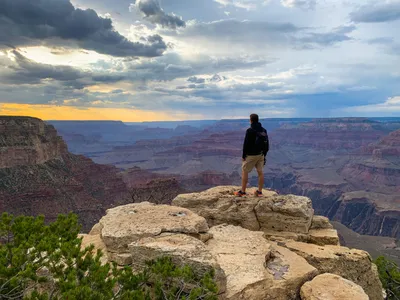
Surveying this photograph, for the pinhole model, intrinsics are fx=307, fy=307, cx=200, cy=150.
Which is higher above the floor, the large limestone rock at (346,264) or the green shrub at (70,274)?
the green shrub at (70,274)

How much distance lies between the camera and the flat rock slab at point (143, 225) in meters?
6.47

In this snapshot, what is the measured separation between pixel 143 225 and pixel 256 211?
427 centimetres

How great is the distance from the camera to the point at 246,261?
21.9 ft

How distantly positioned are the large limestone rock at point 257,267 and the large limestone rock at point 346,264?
567mm

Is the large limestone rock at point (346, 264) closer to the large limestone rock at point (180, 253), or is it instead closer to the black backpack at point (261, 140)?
the black backpack at point (261, 140)

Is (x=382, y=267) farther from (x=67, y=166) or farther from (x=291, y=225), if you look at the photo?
(x=67, y=166)

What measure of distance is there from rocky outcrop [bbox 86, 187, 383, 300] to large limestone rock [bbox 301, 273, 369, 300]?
106 millimetres

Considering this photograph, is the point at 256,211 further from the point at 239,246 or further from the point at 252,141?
the point at 239,246

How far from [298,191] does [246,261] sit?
123 m

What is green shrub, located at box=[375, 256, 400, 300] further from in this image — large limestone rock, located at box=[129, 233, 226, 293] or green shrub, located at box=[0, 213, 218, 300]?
green shrub, located at box=[0, 213, 218, 300]

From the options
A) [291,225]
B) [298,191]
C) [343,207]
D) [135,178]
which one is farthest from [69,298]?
[298,191]

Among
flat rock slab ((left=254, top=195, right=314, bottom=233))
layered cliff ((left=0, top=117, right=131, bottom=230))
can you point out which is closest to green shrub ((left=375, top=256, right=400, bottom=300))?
flat rock slab ((left=254, top=195, right=314, bottom=233))

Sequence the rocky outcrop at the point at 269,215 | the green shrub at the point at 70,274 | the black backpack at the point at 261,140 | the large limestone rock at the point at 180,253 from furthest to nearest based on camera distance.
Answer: the black backpack at the point at 261,140 < the rocky outcrop at the point at 269,215 < the large limestone rock at the point at 180,253 < the green shrub at the point at 70,274

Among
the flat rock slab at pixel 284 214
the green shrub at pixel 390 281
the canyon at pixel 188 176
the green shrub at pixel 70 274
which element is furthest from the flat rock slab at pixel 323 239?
the canyon at pixel 188 176
